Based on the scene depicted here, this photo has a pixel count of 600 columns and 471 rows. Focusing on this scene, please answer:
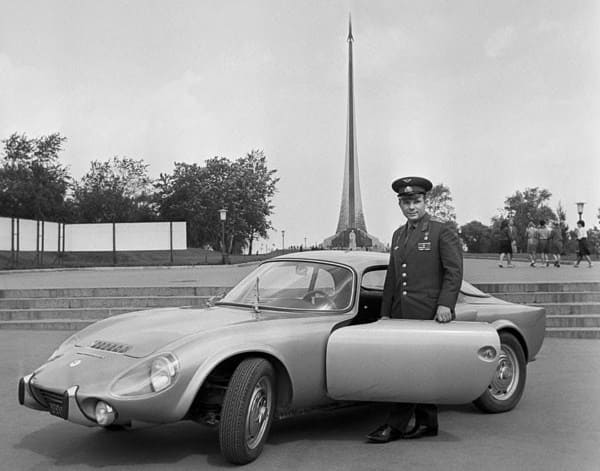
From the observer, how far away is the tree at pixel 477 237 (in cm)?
8056

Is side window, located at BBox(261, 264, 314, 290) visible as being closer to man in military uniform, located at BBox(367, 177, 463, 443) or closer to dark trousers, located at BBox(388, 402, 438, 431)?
man in military uniform, located at BBox(367, 177, 463, 443)

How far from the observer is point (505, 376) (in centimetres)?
594

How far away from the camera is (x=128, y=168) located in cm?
7269

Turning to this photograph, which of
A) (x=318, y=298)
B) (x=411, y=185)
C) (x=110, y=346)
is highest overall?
(x=411, y=185)

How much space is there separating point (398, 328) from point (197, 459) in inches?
59.7

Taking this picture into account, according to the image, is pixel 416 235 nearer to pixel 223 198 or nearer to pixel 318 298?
pixel 318 298

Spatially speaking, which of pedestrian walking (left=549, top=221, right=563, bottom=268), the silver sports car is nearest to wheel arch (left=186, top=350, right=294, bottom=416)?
the silver sports car

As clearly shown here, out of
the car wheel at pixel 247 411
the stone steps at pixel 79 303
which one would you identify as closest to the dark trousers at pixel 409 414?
the car wheel at pixel 247 411

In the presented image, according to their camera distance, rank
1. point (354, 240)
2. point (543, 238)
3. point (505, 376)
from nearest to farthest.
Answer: point (505, 376), point (543, 238), point (354, 240)

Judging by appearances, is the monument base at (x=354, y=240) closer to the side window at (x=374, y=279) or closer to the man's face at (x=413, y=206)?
the side window at (x=374, y=279)

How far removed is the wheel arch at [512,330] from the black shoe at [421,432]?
1251 millimetres

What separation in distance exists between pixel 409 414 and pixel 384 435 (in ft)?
0.73

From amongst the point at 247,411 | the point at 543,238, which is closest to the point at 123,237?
the point at 543,238

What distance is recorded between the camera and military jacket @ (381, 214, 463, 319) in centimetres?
501
